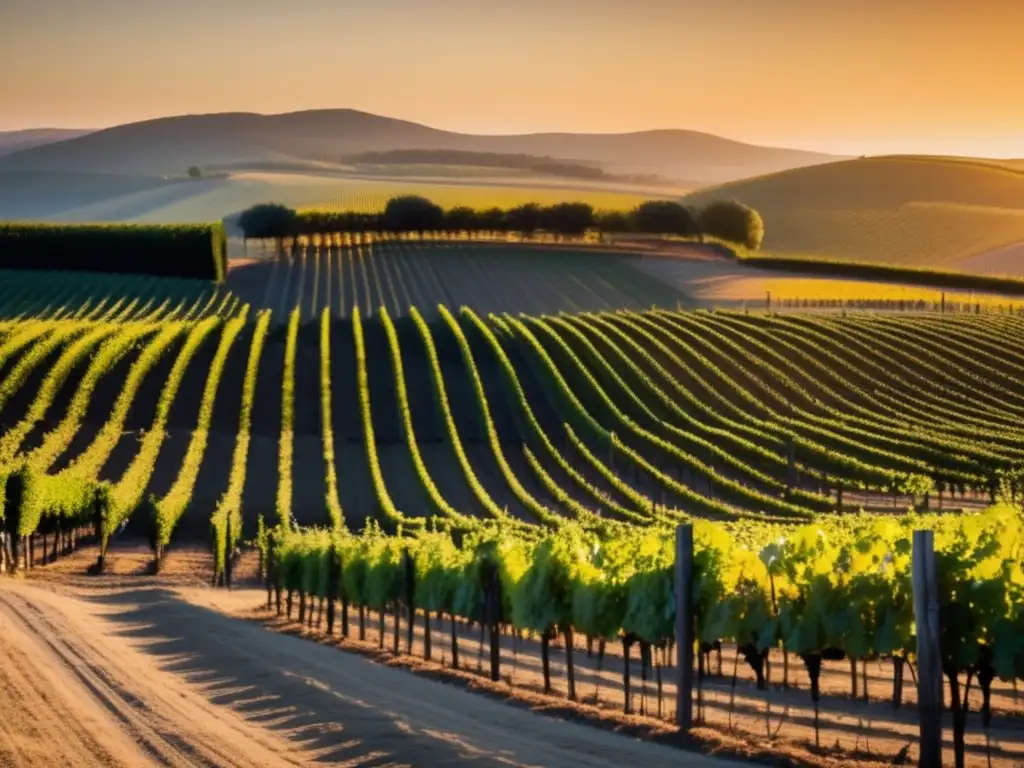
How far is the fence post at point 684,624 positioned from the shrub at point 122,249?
9817cm

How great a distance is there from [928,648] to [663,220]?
5595 inches

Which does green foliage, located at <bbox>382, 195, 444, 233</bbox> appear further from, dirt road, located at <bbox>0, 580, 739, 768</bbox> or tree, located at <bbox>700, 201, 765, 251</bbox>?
dirt road, located at <bbox>0, 580, 739, 768</bbox>

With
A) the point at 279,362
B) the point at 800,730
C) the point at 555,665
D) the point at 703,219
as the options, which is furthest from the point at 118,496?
the point at 703,219

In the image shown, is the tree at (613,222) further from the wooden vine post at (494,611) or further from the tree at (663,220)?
the wooden vine post at (494,611)

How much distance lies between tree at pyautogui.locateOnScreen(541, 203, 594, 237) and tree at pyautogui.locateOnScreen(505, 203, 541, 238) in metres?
0.86

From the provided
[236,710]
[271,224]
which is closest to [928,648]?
[236,710]

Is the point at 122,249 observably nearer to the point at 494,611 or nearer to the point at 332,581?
the point at 332,581

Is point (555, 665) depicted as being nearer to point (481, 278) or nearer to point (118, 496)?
point (118, 496)

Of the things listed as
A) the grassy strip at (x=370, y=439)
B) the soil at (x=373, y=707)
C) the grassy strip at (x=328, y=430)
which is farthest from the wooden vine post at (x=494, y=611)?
the grassy strip at (x=328, y=430)

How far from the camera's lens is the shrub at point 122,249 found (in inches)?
4673

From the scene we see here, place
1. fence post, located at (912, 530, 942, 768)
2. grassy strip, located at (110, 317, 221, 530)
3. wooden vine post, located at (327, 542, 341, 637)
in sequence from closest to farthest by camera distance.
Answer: fence post, located at (912, 530, 942, 768)
wooden vine post, located at (327, 542, 341, 637)
grassy strip, located at (110, 317, 221, 530)

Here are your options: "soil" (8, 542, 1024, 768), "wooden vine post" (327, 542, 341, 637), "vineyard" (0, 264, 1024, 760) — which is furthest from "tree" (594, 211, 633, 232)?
"soil" (8, 542, 1024, 768)

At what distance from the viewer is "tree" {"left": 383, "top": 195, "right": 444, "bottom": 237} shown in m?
147

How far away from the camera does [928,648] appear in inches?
746
